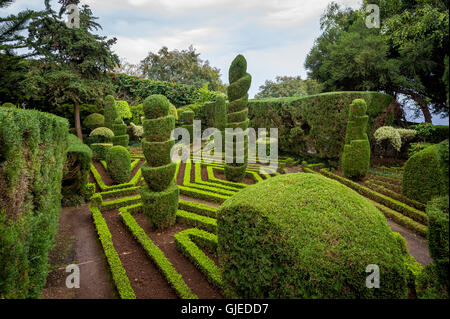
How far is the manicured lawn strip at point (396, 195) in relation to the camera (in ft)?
25.9

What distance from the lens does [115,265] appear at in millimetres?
4926

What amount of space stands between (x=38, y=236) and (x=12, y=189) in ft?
3.76

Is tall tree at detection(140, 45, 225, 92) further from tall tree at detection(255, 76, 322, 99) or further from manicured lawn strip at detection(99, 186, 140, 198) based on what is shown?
manicured lawn strip at detection(99, 186, 140, 198)

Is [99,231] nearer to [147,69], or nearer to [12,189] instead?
[12,189]

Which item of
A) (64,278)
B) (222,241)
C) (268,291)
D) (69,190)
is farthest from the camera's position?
(69,190)

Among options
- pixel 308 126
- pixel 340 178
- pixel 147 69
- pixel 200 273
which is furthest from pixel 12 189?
pixel 147 69

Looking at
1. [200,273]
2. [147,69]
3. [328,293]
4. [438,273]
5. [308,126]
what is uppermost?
[147,69]

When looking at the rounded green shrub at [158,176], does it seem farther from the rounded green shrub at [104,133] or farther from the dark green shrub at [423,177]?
the rounded green shrub at [104,133]

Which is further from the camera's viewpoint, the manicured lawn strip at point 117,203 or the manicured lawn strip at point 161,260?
the manicured lawn strip at point 117,203

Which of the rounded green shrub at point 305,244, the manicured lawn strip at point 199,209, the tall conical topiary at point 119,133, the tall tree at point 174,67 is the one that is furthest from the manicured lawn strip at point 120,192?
the tall tree at point 174,67

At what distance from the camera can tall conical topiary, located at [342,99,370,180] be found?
34.7 feet

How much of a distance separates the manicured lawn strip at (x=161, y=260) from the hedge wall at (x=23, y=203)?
6.85 feet

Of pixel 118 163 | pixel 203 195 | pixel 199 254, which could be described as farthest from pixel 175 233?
pixel 118 163

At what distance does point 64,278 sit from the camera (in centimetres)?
475
